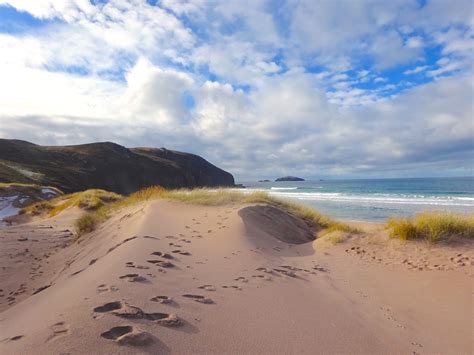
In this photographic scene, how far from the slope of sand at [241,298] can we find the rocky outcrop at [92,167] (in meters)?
39.5

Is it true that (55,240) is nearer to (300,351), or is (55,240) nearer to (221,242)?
(221,242)

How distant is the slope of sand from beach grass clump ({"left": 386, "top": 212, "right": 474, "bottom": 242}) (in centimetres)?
43

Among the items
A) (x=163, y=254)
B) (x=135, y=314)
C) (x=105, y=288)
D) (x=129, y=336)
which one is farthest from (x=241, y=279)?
(x=129, y=336)

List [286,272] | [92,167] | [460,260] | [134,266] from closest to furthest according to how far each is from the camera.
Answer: [134,266] → [286,272] → [460,260] → [92,167]

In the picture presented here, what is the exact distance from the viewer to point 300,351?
2.80 m

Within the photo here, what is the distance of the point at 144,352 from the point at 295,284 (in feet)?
9.99

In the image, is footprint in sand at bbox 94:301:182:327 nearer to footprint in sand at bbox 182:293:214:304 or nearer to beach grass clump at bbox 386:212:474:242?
footprint in sand at bbox 182:293:214:304

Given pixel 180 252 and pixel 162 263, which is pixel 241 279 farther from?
→ pixel 180 252

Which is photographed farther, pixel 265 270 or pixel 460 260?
pixel 460 260

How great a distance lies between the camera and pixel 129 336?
2463mm

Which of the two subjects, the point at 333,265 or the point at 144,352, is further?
the point at 333,265

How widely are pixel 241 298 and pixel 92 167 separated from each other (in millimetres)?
68229

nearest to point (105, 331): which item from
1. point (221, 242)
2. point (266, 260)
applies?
point (266, 260)

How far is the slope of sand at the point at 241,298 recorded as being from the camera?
8.75 ft
